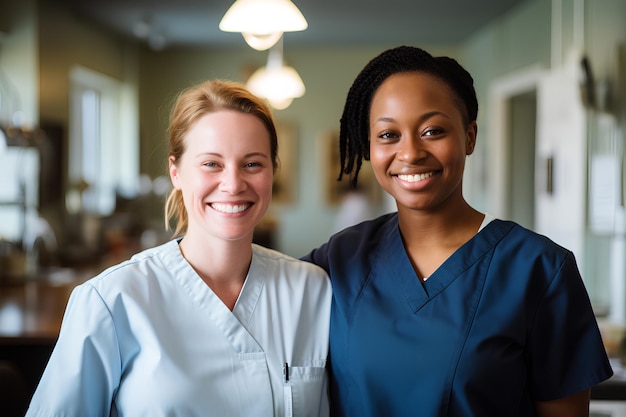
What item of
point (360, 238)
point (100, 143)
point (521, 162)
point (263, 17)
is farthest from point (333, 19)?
point (360, 238)

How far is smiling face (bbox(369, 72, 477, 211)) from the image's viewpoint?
1.34 m

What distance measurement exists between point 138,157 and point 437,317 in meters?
6.41

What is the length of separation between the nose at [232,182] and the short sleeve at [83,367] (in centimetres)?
31

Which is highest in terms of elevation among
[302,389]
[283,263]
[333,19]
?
[333,19]

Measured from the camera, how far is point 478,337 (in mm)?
Answer: 1297

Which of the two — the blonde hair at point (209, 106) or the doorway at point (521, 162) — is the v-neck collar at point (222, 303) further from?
the doorway at point (521, 162)

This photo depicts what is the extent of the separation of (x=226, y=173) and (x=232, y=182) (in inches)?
1.0

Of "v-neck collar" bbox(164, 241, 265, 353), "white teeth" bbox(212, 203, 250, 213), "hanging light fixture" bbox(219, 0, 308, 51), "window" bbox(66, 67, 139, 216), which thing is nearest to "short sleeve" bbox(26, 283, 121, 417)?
"v-neck collar" bbox(164, 241, 265, 353)

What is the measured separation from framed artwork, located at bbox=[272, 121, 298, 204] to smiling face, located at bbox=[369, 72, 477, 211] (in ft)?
20.7

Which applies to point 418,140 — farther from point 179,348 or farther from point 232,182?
point 179,348

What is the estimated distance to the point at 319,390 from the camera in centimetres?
141

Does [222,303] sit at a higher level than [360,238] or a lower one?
lower

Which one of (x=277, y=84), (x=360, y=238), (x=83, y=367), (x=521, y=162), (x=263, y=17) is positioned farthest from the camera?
(x=521, y=162)

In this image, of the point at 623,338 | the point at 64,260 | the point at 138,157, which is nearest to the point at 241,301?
the point at 623,338
